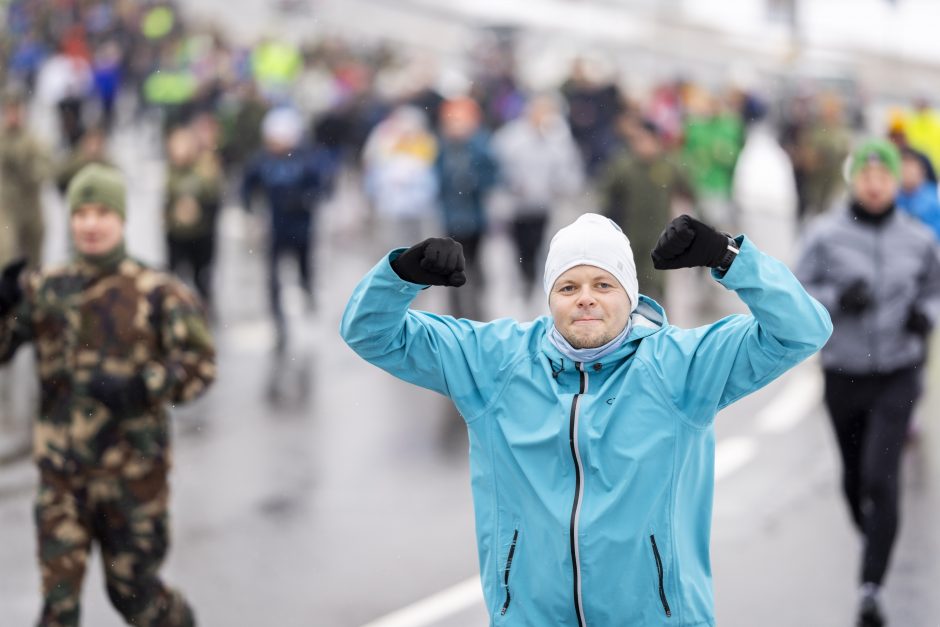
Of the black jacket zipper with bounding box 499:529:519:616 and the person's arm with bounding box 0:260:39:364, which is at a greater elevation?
the person's arm with bounding box 0:260:39:364

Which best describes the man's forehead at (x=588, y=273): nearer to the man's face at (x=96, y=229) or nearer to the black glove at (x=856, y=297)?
the man's face at (x=96, y=229)

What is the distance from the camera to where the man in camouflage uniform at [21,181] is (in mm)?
14047

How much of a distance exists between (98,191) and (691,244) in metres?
2.82

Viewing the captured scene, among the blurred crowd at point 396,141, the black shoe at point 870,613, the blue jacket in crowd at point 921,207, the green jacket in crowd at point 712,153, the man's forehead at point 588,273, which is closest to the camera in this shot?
the man's forehead at point 588,273

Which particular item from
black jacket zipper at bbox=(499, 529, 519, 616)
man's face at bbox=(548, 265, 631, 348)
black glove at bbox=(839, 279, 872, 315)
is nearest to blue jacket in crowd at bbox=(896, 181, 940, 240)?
black glove at bbox=(839, 279, 872, 315)

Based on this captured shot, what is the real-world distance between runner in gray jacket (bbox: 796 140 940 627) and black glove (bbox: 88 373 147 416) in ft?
9.83

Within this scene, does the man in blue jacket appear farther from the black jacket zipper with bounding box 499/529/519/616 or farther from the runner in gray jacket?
the runner in gray jacket

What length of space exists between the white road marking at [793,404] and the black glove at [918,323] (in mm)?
3940

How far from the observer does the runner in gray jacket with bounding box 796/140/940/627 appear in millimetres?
7508

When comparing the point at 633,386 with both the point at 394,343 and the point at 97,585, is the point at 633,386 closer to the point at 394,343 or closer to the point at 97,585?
the point at 394,343

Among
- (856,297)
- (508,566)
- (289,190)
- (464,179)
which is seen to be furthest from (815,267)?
(464,179)

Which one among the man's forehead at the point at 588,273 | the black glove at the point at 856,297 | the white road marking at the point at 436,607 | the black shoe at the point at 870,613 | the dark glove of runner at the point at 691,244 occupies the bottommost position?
the black shoe at the point at 870,613

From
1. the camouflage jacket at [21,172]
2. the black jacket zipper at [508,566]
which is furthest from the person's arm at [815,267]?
the camouflage jacket at [21,172]

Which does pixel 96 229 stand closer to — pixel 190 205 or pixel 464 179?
pixel 190 205
